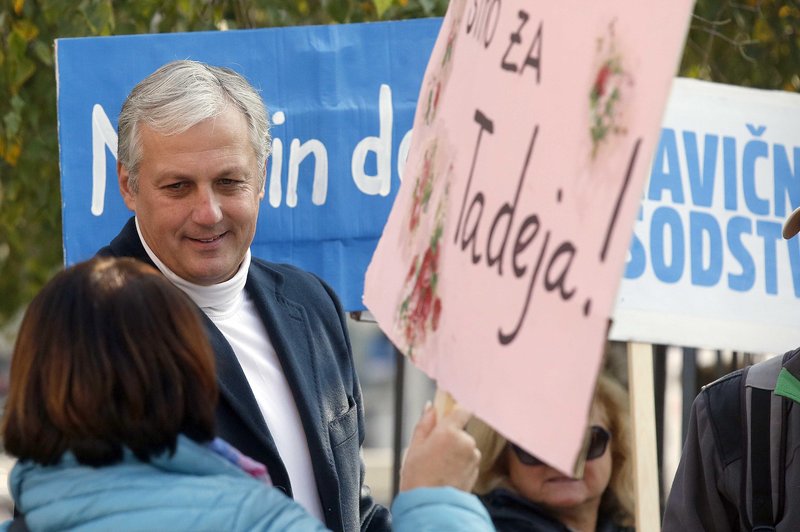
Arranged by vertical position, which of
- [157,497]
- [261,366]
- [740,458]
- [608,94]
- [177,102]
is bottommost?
[740,458]

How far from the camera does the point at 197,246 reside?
6.89 ft

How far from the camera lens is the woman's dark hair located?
1.47m

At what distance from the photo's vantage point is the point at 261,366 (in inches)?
82.4

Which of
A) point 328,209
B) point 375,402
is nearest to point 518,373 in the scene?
point 328,209

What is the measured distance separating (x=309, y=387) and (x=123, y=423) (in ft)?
2.14

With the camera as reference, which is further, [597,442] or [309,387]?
[597,442]

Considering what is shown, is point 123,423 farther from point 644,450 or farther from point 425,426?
point 644,450

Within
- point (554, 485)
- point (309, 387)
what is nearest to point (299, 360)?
point (309, 387)

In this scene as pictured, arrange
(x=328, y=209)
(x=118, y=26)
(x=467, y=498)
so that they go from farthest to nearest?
(x=118, y=26) → (x=328, y=209) → (x=467, y=498)

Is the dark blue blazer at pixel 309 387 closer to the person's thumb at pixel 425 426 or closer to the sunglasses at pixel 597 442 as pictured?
the person's thumb at pixel 425 426

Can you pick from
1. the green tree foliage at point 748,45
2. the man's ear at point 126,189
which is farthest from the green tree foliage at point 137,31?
the man's ear at point 126,189

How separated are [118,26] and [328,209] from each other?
1.30 meters

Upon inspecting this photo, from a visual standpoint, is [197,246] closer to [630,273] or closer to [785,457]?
[785,457]

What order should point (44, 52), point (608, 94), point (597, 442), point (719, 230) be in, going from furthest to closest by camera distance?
point (44, 52) < point (597, 442) < point (719, 230) < point (608, 94)
